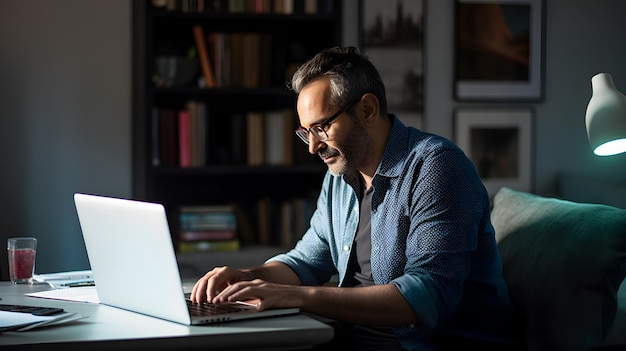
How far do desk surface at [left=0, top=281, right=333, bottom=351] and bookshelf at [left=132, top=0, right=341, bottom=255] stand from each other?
2.30 meters

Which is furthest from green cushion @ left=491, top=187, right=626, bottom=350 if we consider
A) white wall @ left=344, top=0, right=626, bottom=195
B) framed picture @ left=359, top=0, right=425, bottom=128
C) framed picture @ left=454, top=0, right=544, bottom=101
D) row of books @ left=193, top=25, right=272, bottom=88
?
white wall @ left=344, top=0, right=626, bottom=195

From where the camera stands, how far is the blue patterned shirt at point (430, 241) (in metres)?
1.86

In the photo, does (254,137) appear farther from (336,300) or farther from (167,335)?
(167,335)

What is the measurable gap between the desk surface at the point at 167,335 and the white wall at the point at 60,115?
2322 mm

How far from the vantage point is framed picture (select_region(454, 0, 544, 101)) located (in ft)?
14.6

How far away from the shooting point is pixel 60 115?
12.7 ft

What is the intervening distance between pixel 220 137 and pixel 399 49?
3.31 feet

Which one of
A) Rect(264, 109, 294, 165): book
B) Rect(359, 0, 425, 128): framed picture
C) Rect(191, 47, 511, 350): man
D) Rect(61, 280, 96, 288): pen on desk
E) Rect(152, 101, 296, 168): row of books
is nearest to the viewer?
Rect(191, 47, 511, 350): man

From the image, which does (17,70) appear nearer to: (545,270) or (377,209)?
(377,209)

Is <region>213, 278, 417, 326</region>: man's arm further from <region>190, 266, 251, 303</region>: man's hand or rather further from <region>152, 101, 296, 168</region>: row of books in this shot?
<region>152, 101, 296, 168</region>: row of books

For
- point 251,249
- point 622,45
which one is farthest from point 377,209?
point 622,45

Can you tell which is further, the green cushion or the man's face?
the man's face

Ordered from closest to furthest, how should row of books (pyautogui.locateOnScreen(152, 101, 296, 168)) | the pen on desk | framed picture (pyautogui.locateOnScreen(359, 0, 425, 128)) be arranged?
the pen on desk → row of books (pyautogui.locateOnScreen(152, 101, 296, 168)) → framed picture (pyautogui.locateOnScreen(359, 0, 425, 128))

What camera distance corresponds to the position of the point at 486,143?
4492mm
